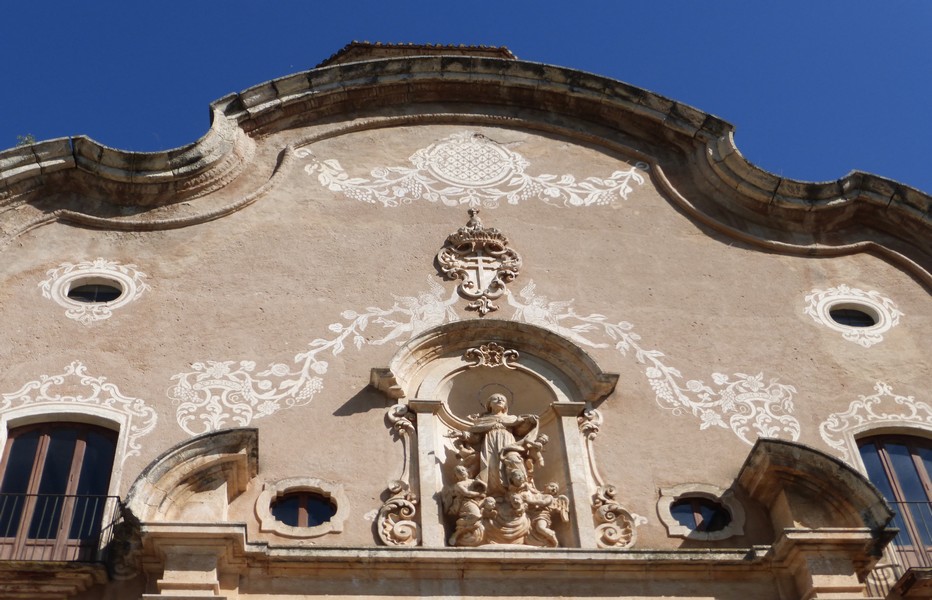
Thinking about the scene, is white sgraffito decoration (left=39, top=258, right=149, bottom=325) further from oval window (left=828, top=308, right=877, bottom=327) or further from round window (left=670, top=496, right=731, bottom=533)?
oval window (left=828, top=308, right=877, bottom=327)

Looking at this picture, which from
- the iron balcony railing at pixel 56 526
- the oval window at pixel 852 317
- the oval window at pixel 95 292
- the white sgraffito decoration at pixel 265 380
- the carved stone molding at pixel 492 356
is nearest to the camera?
the iron balcony railing at pixel 56 526

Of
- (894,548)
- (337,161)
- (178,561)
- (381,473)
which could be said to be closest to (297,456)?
(381,473)

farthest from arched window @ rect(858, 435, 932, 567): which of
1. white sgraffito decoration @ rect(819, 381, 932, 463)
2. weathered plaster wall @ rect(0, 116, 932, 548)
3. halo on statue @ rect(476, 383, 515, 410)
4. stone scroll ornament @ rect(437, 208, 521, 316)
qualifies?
stone scroll ornament @ rect(437, 208, 521, 316)

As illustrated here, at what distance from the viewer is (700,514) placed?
12.1 metres

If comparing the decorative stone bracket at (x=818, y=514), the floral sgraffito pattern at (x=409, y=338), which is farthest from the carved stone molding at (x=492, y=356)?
the decorative stone bracket at (x=818, y=514)

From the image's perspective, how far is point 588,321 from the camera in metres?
13.6

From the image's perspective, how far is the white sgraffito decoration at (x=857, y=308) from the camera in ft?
45.7

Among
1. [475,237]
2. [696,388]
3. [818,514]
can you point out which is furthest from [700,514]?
[475,237]

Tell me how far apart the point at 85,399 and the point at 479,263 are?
4085 mm

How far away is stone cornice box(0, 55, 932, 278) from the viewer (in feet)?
46.7

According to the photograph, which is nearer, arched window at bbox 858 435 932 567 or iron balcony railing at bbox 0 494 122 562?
iron balcony railing at bbox 0 494 122 562

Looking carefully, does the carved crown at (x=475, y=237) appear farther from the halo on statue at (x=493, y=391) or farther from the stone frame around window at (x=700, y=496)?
the stone frame around window at (x=700, y=496)

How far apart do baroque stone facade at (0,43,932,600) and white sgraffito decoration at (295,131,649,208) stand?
0.12 feet

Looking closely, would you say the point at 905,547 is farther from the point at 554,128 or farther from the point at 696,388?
the point at 554,128
